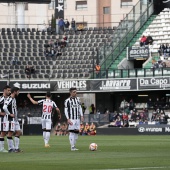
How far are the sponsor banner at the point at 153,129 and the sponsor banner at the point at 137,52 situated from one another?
10.6 meters

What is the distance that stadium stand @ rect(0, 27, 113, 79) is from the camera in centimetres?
6197

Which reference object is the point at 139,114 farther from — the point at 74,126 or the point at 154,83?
the point at 74,126

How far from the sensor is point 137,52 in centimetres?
6009

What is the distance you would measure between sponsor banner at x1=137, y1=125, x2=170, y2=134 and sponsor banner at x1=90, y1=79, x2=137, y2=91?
781 centimetres

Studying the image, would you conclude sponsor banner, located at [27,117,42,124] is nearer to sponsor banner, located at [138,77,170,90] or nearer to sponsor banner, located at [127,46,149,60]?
sponsor banner, located at [138,77,170,90]

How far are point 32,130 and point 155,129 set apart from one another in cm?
1075

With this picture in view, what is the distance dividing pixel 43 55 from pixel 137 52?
829 centimetres

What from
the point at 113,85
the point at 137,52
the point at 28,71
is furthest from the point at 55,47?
the point at 113,85

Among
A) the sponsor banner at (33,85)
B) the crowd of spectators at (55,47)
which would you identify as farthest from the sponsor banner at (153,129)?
the crowd of spectators at (55,47)

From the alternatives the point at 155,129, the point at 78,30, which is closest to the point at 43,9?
the point at 78,30

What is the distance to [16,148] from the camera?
26.1 meters

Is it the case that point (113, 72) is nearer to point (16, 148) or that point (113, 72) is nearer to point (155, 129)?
point (155, 129)

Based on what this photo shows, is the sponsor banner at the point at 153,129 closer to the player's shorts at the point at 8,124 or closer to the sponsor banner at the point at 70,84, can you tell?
the sponsor banner at the point at 70,84

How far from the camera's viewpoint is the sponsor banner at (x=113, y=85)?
190 feet
